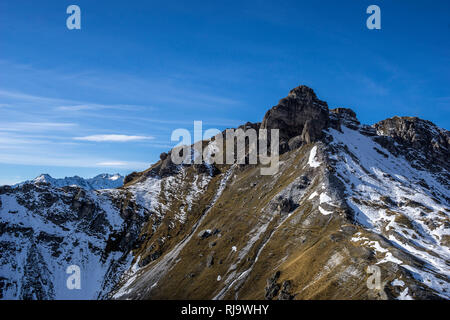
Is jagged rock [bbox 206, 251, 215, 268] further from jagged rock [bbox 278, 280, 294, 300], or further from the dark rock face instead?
jagged rock [bbox 278, 280, 294, 300]

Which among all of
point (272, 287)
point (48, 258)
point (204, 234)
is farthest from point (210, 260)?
point (48, 258)

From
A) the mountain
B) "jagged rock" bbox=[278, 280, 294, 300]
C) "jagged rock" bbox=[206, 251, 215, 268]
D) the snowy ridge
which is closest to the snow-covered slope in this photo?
the mountain

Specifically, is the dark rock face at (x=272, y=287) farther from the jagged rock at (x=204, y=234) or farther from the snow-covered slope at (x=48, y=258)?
the snow-covered slope at (x=48, y=258)

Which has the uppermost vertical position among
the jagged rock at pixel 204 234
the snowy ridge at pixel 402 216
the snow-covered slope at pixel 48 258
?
the snowy ridge at pixel 402 216

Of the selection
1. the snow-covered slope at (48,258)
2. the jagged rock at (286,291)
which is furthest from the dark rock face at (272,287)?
the snow-covered slope at (48,258)

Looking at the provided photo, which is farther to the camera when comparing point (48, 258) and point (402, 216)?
point (48, 258)

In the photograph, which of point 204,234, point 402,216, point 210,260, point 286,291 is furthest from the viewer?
point 204,234

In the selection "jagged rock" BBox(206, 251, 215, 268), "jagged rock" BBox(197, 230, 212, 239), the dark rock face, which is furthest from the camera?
"jagged rock" BBox(197, 230, 212, 239)

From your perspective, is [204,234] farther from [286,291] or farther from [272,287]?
[286,291]

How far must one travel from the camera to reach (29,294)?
155875 mm

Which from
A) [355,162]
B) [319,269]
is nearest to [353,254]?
[319,269]

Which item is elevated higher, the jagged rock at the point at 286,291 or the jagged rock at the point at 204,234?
the jagged rock at the point at 204,234

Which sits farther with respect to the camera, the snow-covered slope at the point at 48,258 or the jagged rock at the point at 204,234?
the jagged rock at the point at 204,234

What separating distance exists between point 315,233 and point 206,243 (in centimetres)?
6608
